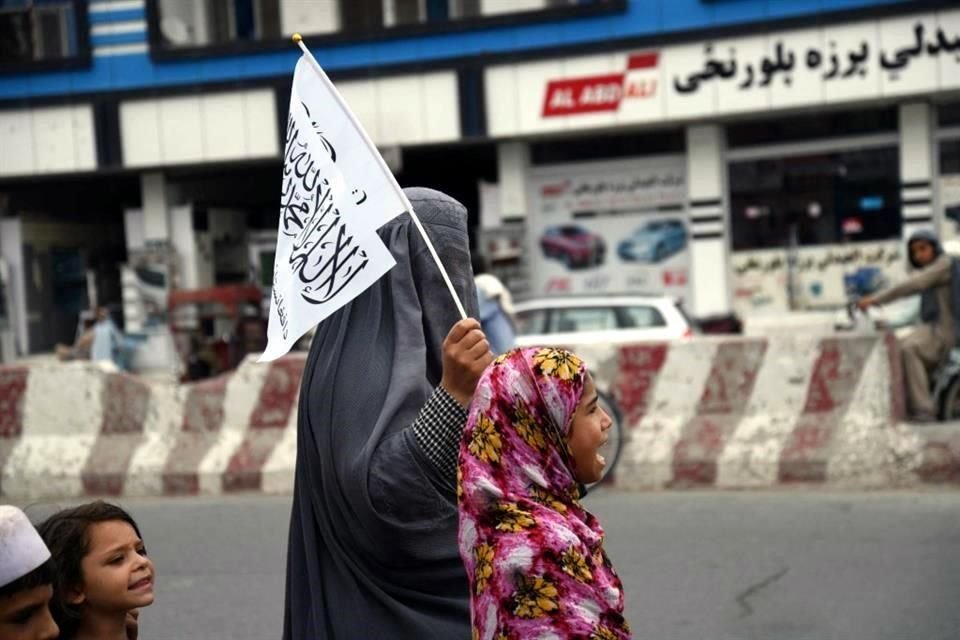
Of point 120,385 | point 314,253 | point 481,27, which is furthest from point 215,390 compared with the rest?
point 481,27

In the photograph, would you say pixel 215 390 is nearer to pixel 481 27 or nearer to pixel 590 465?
pixel 590 465

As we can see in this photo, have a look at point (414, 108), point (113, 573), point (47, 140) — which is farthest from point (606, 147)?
point (113, 573)

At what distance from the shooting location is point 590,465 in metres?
2.56

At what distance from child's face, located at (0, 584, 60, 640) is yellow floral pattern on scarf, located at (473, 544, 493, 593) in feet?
2.84

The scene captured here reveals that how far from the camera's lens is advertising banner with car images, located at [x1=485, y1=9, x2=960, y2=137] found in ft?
56.9

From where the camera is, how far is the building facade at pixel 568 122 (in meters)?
18.0

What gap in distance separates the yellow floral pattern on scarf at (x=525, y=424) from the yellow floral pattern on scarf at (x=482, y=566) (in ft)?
0.69

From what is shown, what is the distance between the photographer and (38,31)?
21109 mm

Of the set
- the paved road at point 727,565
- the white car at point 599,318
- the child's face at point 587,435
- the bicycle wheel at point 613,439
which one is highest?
the child's face at point 587,435

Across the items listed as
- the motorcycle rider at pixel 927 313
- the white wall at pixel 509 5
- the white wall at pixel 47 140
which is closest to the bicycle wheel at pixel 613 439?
the motorcycle rider at pixel 927 313

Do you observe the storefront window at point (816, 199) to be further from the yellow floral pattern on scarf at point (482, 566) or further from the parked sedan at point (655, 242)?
the yellow floral pattern on scarf at point (482, 566)

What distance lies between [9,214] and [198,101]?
176 inches

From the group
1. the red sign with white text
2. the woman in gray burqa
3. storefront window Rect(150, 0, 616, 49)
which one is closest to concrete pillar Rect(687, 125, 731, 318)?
the red sign with white text

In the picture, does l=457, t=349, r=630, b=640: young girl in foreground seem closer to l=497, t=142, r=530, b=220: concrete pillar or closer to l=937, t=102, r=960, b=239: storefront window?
l=937, t=102, r=960, b=239: storefront window
